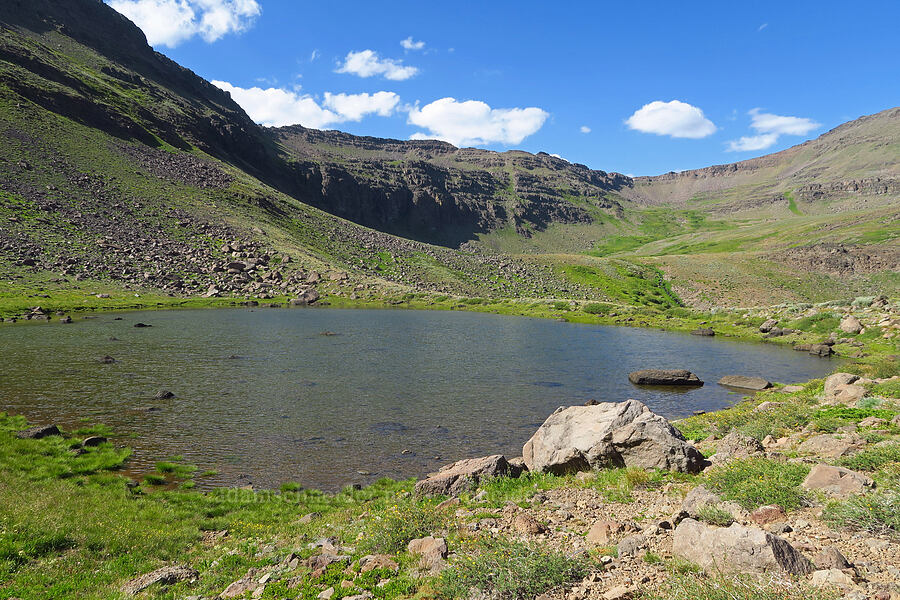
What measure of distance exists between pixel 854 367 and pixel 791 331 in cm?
4100

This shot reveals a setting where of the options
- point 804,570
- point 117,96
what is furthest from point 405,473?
point 117,96

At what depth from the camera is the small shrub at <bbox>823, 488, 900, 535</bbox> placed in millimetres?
8891

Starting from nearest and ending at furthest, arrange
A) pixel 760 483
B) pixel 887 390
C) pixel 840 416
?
1. pixel 760 483
2. pixel 840 416
3. pixel 887 390

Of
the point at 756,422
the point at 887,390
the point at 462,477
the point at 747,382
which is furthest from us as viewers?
the point at 747,382

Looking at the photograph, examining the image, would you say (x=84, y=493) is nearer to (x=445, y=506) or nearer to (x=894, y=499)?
(x=445, y=506)

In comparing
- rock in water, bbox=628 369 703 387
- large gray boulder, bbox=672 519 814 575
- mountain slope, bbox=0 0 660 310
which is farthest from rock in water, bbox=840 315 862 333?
mountain slope, bbox=0 0 660 310

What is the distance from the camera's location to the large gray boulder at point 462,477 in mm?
16531

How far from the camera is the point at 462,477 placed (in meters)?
16.8

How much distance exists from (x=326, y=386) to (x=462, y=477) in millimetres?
20869

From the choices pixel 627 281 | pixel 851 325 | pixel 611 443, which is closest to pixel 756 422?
pixel 611 443

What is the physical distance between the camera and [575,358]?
51.4 metres

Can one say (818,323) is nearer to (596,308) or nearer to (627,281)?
(596,308)

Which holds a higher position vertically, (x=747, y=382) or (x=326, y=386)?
(x=747, y=382)

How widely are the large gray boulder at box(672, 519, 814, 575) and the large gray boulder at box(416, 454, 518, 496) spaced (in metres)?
8.77
